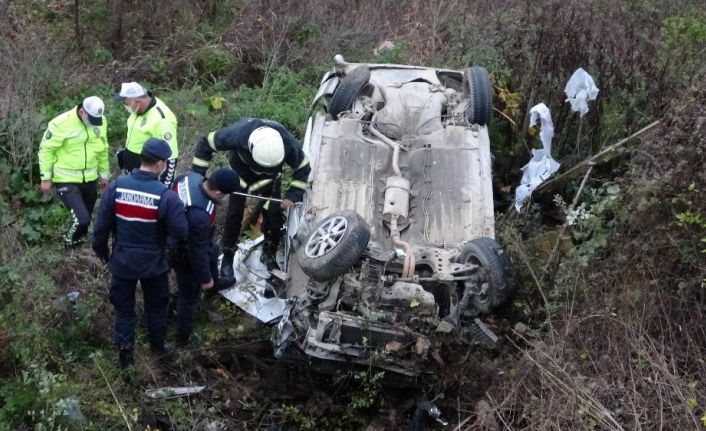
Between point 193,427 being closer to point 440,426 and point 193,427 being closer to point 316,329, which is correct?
point 316,329

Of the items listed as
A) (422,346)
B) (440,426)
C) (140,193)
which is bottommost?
(440,426)

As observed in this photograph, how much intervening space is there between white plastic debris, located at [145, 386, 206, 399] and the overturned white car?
0.61 meters

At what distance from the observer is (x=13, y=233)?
6.45 metres

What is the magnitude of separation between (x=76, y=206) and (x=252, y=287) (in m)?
1.60

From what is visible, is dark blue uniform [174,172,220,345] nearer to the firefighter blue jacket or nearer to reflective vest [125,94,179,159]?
the firefighter blue jacket

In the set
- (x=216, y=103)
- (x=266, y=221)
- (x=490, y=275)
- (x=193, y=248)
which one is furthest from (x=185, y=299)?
(x=216, y=103)

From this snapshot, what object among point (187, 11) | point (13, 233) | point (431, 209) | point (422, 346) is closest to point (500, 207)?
point (431, 209)

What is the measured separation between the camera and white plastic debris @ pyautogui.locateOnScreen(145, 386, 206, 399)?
201 inches

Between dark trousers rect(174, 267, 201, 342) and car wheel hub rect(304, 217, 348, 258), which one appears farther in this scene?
dark trousers rect(174, 267, 201, 342)

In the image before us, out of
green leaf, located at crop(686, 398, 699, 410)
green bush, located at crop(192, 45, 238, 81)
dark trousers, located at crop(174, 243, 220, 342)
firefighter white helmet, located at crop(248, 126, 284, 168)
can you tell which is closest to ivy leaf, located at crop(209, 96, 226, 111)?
green bush, located at crop(192, 45, 238, 81)

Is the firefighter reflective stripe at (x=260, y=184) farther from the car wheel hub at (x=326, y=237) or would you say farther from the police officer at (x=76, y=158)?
the police officer at (x=76, y=158)

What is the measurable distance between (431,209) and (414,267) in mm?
714

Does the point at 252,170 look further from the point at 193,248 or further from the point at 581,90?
the point at 581,90

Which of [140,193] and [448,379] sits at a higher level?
[140,193]
